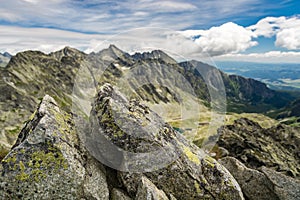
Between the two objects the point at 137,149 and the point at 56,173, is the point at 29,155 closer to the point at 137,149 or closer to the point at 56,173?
the point at 56,173

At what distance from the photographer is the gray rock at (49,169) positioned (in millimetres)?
12117

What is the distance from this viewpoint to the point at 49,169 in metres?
12.6

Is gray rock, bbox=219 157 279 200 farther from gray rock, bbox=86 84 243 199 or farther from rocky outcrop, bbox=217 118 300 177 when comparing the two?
rocky outcrop, bbox=217 118 300 177

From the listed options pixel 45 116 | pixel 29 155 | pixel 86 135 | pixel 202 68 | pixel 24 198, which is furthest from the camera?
pixel 202 68

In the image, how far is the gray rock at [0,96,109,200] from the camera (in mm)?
12117

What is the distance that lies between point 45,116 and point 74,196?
4936 mm

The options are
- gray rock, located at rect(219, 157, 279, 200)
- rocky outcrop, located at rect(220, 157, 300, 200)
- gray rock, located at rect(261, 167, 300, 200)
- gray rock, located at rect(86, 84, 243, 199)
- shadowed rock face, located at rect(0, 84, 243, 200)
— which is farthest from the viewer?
gray rock, located at rect(219, 157, 279, 200)

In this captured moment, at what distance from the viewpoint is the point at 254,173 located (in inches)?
749

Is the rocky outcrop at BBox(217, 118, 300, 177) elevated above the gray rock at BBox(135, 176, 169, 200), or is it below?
below

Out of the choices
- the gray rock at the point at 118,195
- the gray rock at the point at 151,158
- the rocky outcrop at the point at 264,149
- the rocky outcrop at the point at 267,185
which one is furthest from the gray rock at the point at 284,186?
the rocky outcrop at the point at 264,149

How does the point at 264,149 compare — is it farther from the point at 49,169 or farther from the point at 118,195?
the point at 49,169

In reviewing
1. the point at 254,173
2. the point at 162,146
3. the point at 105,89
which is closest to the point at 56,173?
the point at 162,146

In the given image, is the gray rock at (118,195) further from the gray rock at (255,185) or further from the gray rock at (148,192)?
the gray rock at (255,185)

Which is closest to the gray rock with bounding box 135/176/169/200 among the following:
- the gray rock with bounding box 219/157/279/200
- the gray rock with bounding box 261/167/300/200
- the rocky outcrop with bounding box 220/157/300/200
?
the gray rock with bounding box 219/157/279/200
